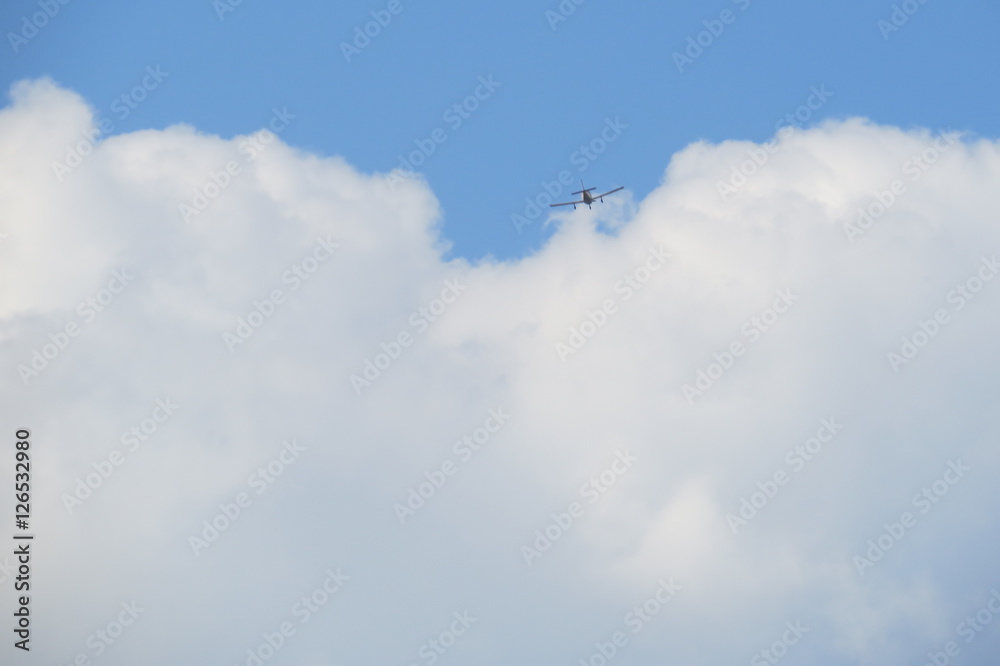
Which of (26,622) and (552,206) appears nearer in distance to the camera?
(26,622)

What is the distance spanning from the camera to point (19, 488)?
275 ft

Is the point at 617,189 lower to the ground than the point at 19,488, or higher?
higher

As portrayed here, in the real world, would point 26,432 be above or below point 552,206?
below

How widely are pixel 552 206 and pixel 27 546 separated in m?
89.9

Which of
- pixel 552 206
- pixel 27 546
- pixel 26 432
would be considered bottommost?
pixel 27 546

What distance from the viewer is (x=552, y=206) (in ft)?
420

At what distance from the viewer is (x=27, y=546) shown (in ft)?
289

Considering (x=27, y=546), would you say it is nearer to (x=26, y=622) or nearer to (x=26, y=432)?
(x=26, y=622)

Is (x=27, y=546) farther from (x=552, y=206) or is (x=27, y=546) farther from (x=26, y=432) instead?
(x=552, y=206)

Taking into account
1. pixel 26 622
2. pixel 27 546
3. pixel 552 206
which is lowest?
pixel 26 622

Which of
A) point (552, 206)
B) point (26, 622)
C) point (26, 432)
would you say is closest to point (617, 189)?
point (552, 206)

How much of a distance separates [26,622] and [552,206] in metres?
94.7

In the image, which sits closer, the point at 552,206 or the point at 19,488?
the point at 19,488

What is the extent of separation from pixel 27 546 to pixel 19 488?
29.7 ft
